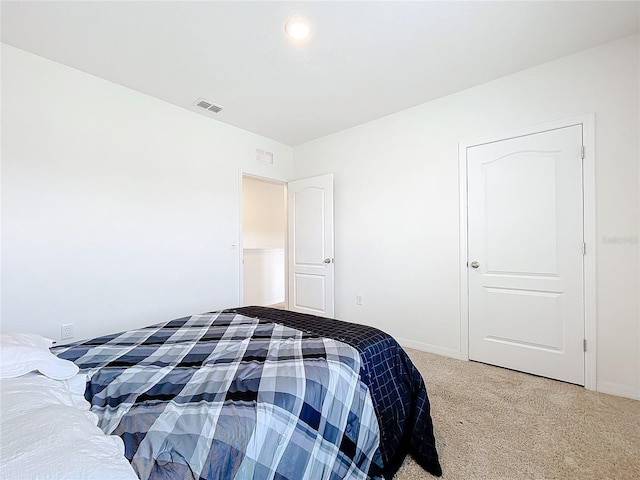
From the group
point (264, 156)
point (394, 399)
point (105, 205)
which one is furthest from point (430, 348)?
point (105, 205)

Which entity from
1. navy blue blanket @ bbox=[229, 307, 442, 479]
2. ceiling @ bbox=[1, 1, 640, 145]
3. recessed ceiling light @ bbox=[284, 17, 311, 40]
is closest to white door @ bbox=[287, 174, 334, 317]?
ceiling @ bbox=[1, 1, 640, 145]

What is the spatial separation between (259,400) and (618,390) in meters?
2.65

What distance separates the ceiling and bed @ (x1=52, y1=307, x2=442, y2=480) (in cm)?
197

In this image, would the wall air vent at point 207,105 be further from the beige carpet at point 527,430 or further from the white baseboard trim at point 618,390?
the white baseboard trim at point 618,390

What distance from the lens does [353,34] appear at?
206 centimetres

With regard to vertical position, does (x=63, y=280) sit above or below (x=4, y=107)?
below

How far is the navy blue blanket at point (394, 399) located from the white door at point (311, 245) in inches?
85.2

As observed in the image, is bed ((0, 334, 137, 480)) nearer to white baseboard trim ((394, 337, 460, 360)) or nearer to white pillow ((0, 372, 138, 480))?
white pillow ((0, 372, 138, 480))

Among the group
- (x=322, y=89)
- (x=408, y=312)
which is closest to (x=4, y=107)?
(x=322, y=89)

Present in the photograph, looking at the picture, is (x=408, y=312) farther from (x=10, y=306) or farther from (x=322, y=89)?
(x=10, y=306)

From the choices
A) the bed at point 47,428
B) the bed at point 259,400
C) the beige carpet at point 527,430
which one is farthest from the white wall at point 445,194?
the bed at point 47,428

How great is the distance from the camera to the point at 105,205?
262cm

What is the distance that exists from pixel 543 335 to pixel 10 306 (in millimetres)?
4108

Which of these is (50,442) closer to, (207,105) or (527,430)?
(527,430)
